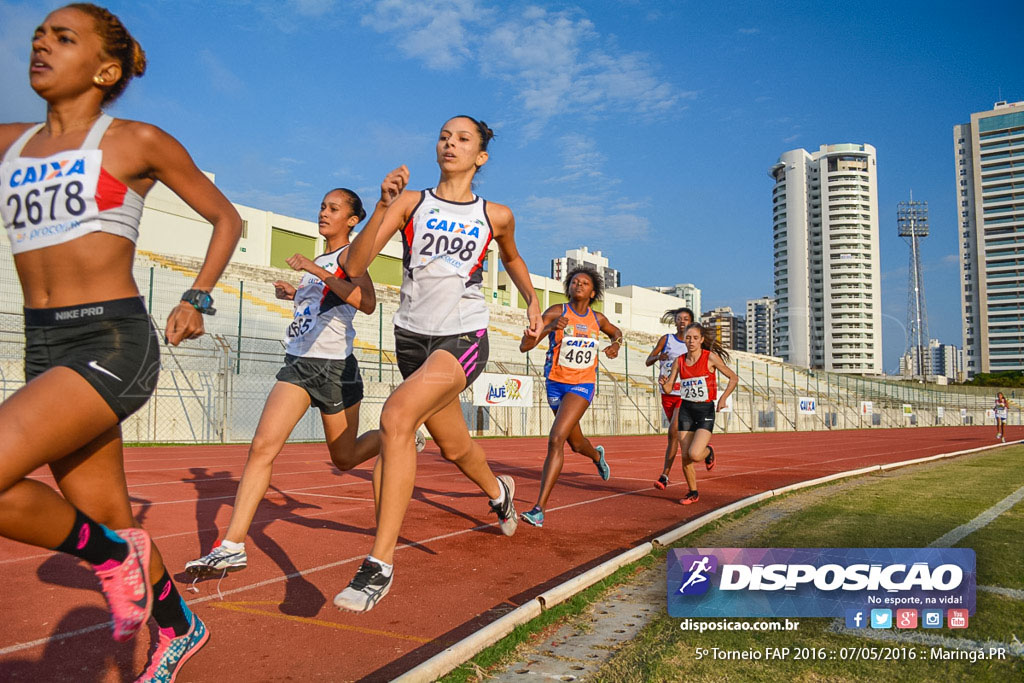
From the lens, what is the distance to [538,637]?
329 cm

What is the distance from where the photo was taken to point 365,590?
2.92 meters

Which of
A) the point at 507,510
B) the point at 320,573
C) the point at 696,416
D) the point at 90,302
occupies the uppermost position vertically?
the point at 90,302

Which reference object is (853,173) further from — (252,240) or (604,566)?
(604,566)

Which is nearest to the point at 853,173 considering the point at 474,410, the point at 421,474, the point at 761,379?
the point at 761,379

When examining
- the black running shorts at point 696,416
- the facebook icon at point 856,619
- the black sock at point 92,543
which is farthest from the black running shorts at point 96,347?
the black running shorts at point 696,416

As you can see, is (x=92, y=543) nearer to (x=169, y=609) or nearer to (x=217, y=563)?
(x=169, y=609)

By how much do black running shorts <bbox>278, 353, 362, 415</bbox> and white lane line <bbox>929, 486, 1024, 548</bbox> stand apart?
4.07m

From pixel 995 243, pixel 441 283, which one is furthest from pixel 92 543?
pixel 995 243

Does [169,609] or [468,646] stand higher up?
[169,609]

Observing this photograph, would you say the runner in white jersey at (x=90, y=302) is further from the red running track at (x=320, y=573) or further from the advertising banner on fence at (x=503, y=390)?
the advertising banner on fence at (x=503, y=390)

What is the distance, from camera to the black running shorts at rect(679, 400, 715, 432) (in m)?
8.08

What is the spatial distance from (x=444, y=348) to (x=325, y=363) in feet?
4.11

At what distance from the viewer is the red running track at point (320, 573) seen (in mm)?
2973

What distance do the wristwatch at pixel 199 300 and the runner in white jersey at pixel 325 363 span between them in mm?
1396
